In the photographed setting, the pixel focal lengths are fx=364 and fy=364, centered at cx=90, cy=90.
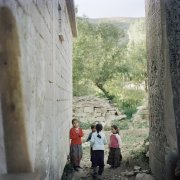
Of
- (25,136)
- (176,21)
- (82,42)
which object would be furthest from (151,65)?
(82,42)

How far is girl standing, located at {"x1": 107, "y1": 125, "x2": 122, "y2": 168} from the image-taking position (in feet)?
29.4

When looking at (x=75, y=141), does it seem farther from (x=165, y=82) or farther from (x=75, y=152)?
(x=165, y=82)

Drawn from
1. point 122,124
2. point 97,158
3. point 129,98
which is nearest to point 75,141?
point 97,158

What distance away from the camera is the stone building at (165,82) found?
18.3 feet

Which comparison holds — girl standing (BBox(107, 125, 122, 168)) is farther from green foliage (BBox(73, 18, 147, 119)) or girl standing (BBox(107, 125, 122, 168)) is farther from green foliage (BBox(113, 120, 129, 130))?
green foliage (BBox(73, 18, 147, 119))

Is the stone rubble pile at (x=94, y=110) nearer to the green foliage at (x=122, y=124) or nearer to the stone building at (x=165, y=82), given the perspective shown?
the green foliage at (x=122, y=124)

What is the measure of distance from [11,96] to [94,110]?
1842cm

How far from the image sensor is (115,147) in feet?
29.6

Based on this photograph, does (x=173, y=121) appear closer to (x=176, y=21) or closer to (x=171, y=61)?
(x=171, y=61)

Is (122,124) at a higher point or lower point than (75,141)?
lower

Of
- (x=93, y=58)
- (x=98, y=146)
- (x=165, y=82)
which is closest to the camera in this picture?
(x=165, y=82)

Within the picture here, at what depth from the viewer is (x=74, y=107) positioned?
20.0 metres

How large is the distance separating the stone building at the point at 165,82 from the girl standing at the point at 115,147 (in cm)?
177

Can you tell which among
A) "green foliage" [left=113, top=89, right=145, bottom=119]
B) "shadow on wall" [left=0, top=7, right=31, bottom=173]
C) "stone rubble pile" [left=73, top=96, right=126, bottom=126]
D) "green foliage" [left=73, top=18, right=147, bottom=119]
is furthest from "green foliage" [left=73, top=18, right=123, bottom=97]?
"shadow on wall" [left=0, top=7, right=31, bottom=173]
